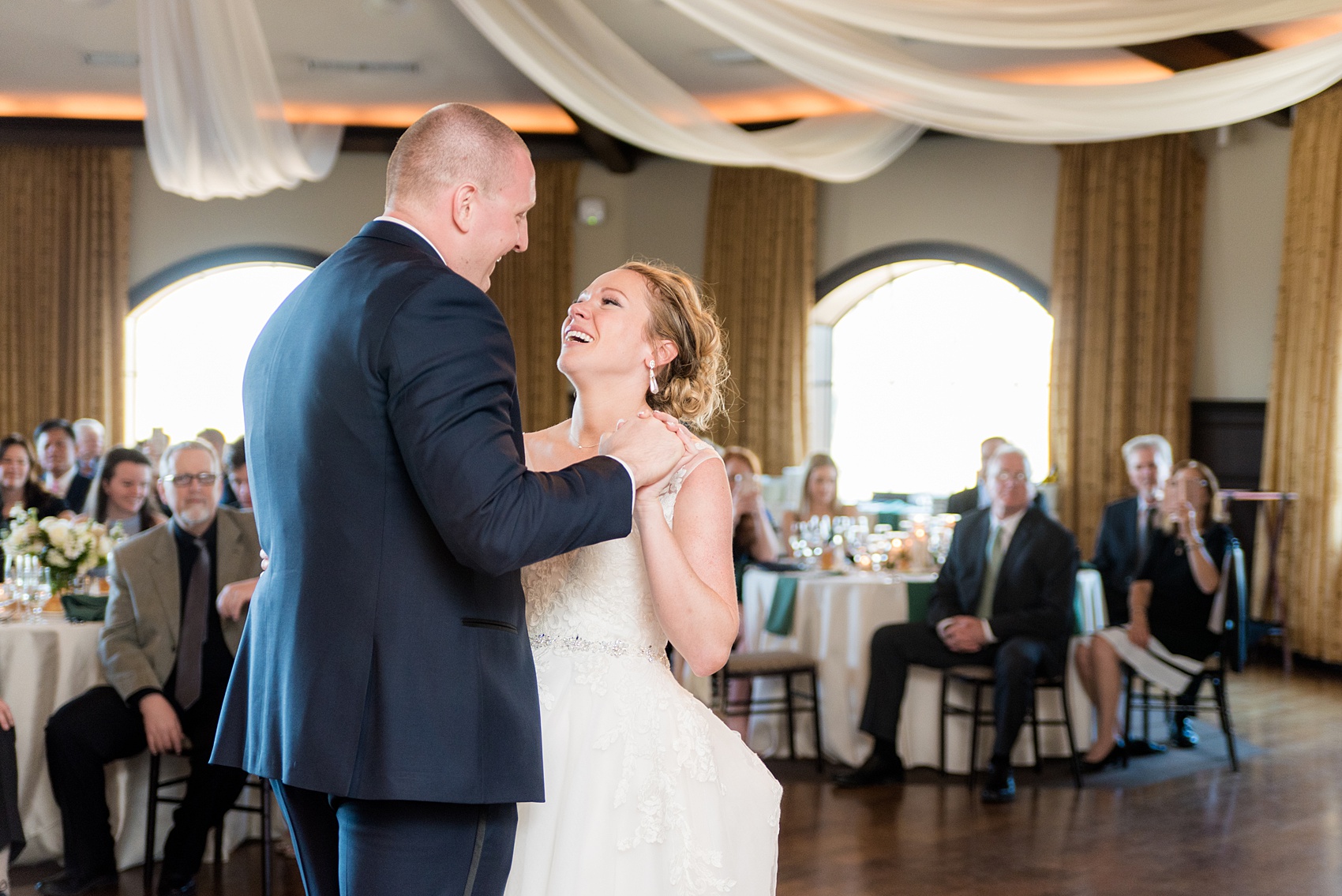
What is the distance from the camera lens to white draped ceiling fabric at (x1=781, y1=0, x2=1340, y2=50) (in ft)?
15.5

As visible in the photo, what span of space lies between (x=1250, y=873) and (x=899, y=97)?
3309mm

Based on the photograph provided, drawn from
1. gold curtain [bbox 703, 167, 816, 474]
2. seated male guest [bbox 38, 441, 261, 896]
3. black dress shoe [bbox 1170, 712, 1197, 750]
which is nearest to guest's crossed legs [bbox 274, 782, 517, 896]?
seated male guest [bbox 38, 441, 261, 896]

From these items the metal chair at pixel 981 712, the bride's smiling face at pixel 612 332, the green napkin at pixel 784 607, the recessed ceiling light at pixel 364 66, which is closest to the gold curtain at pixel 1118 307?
the metal chair at pixel 981 712

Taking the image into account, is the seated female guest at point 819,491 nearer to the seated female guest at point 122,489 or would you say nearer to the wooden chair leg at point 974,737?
the wooden chair leg at point 974,737

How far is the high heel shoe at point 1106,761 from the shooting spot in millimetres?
5418

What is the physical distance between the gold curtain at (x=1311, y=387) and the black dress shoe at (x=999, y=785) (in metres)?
3.90

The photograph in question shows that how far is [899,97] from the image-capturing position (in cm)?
541

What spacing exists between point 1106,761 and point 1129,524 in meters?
1.32

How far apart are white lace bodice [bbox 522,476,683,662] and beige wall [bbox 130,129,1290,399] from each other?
773cm

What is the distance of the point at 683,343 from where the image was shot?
2.31 metres

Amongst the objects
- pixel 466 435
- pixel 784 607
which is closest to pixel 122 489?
pixel 784 607

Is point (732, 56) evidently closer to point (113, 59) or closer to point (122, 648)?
point (113, 59)

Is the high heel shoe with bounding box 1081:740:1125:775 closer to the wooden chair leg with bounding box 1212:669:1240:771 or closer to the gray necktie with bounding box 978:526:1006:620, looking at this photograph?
the wooden chair leg with bounding box 1212:669:1240:771

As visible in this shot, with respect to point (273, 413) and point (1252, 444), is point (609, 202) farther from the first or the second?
point (273, 413)
